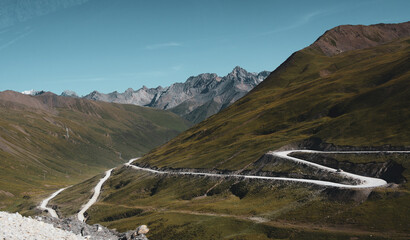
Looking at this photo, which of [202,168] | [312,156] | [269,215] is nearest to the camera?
[269,215]

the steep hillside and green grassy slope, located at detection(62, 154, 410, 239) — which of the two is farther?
the steep hillside

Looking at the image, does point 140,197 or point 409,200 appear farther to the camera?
point 140,197

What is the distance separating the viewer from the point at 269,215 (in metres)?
86.6

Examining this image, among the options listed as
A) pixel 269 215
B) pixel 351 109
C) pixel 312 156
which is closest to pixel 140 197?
pixel 312 156

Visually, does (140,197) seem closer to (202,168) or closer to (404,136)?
(202,168)

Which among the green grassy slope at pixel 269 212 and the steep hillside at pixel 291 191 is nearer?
the green grassy slope at pixel 269 212

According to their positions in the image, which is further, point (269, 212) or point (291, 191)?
point (291, 191)

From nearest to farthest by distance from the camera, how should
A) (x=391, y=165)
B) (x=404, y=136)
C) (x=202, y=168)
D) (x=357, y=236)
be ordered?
(x=357, y=236)
(x=391, y=165)
(x=404, y=136)
(x=202, y=168)

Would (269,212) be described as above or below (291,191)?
below

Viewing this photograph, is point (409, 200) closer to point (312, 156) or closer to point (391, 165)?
point (391, 165)

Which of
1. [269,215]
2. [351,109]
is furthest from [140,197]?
[351,109]

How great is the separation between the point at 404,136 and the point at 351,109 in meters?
54.2

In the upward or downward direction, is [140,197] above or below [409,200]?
above

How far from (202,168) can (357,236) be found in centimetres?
10051
